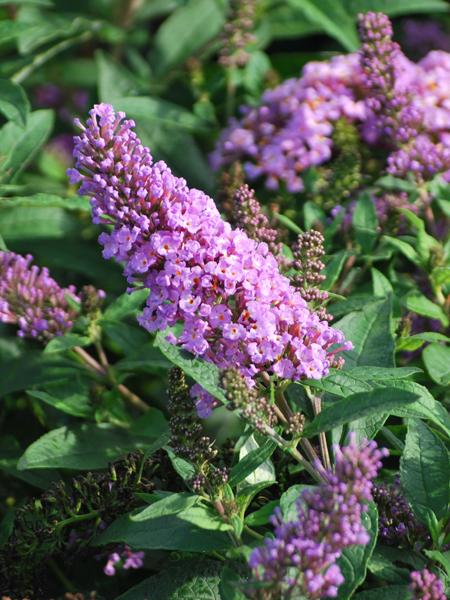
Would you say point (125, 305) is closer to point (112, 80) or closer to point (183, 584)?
point (183, 584)

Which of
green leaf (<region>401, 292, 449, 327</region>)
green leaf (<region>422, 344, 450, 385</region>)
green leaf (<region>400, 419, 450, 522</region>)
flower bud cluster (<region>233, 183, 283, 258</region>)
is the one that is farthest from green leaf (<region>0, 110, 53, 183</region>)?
green leaf (<region>400, 419, 450, 522</region>)

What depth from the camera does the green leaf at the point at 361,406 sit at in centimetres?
186

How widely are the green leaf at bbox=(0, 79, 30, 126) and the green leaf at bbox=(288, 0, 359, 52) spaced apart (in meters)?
A: 1.45

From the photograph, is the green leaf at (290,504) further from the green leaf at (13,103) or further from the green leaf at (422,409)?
the green leaf at (13,103)

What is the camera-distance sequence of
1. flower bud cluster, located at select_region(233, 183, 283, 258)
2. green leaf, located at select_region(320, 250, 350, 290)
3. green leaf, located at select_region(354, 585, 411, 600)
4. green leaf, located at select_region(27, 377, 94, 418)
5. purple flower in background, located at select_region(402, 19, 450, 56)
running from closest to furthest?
green leaf, located at select_region(354, 585, 411, 600) → flower bud cluster, located at select_region(233, 183, 283, 258) → green leaf, located at select_region(320, 250, 350, 290) → green leaf, located at select_region(27, 377, 94, 418) → purple flower in background, located at select_region(402, 19, 450, 56)

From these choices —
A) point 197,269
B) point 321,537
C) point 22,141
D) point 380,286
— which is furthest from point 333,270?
point 22,141

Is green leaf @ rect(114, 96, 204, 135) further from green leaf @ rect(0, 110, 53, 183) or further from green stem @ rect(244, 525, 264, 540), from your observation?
green stem @ rect(244, 525, 264, 540)

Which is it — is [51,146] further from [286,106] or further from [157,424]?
[157,424]

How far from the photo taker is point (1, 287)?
8.83 feet

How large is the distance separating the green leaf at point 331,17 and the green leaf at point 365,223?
44.4 inches

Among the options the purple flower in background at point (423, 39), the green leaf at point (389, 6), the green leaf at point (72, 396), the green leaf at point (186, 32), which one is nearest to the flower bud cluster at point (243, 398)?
the green leaf at point (72, 396)

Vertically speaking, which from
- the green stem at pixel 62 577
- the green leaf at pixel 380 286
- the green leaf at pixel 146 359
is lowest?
the green stem at pixel 62 577

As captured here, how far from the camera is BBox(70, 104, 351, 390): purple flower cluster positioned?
2029 mm

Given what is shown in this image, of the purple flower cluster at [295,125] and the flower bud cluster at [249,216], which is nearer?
the flower bud cluster at [249,216]
